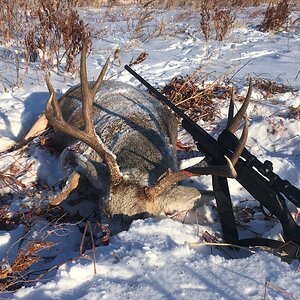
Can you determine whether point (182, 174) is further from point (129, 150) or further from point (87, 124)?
point (87, 124)

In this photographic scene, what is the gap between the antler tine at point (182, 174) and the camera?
2.50m

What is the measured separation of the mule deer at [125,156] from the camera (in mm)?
2852

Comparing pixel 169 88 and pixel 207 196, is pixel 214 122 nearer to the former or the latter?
pixel 169 88

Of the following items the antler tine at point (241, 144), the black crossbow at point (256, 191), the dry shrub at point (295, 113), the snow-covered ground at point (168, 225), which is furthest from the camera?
the dry shrub at point (295, 113)

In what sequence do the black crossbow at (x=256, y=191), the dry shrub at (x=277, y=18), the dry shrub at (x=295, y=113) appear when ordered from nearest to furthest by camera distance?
1. the black crossbow at (x=256, y=191)
2. the dry shrub at (x=295, y=113)
3. the dry shrub at (x=277, y=18)

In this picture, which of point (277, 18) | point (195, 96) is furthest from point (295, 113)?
point (277, 18)

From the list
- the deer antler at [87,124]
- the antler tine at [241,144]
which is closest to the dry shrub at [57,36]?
the deer antler at [87,124]

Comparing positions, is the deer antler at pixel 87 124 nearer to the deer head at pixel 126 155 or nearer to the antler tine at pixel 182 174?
the deer head at pixel 126 155

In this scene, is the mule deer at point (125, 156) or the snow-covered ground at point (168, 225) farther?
the mule deer at point (125, 156)

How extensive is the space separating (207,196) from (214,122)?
1.83 m

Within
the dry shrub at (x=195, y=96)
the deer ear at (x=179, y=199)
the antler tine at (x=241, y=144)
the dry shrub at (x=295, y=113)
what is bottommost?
the deer ear at (x=179, y=199)

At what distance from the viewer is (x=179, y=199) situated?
9.88 feet

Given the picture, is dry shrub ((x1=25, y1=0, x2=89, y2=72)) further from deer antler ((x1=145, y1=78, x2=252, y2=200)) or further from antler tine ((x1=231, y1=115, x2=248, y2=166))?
antler tine ((x1=231, y1=115, x2=248, y2=166))

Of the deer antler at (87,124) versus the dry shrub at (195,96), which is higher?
the deer antler at (87,124)
